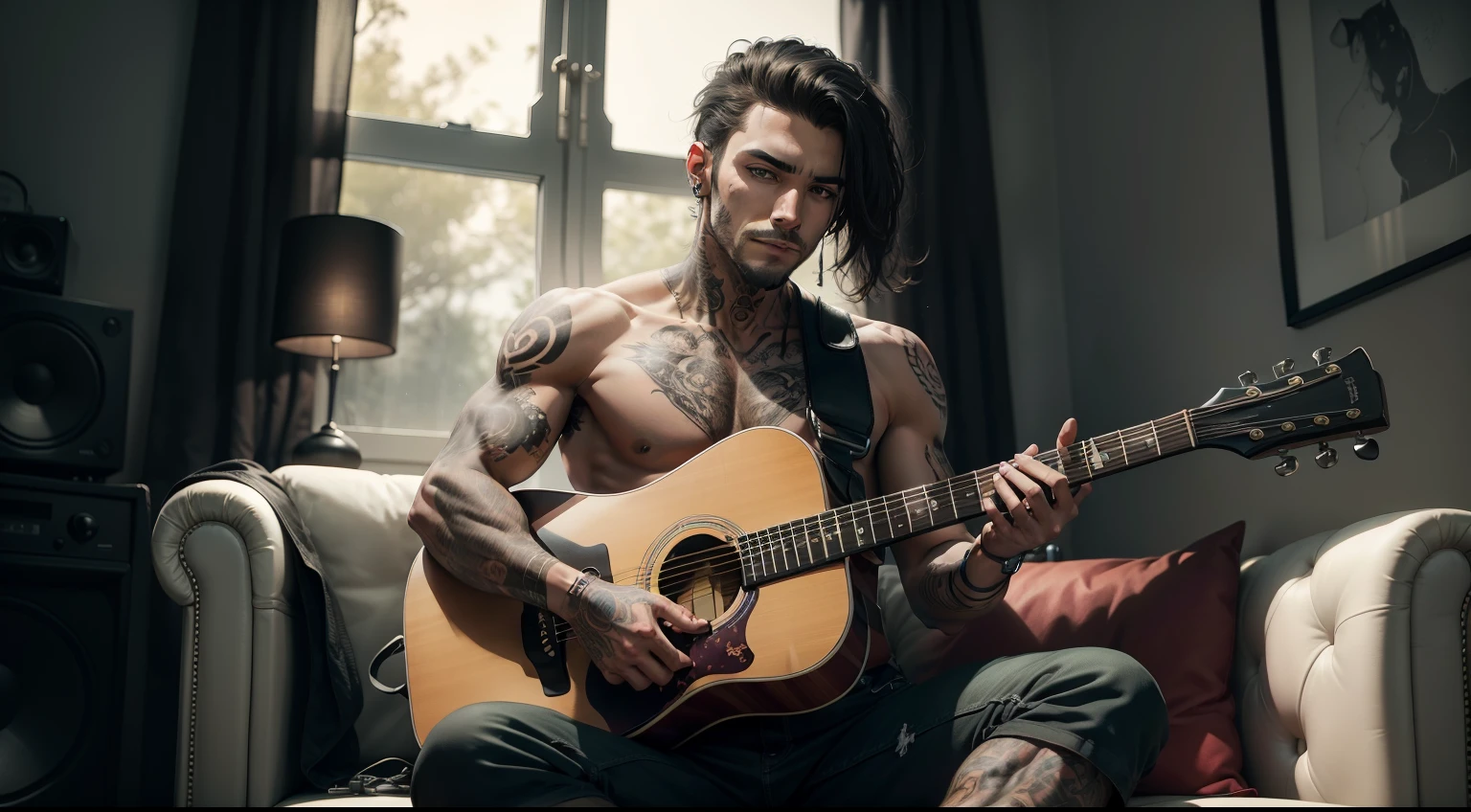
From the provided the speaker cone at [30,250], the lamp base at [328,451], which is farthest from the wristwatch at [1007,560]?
the speaker cone at [30,250]

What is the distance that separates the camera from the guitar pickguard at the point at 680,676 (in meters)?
1.51

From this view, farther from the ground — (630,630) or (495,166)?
(495,166)

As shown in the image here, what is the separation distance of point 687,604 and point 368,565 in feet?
2.81

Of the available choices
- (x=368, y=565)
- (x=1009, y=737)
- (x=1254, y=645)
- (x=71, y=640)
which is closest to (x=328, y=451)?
(x=368, y=565)

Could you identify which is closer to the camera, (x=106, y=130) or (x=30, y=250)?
(x=30, y=250)

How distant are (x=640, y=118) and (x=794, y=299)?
58.2 inches

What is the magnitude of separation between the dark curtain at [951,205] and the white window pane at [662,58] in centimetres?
31

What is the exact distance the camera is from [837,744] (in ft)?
5.16

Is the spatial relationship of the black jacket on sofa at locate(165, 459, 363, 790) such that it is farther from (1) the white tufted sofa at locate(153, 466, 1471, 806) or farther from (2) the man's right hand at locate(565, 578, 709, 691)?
(2) the man's right hand at locate(565, 578, 709, 691)

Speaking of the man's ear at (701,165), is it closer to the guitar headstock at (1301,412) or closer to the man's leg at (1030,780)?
the guitar headstock at (1301,412)

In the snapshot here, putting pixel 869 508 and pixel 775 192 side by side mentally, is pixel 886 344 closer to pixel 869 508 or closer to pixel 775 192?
pixel 775 192

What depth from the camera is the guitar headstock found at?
142 cm

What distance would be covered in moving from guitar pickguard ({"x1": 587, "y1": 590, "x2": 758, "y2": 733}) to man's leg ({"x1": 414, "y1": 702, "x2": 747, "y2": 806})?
0.05 metres

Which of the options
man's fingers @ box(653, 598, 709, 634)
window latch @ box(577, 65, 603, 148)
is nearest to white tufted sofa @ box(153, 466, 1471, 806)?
man's fingers @ box(653, 598, 709, 634)
